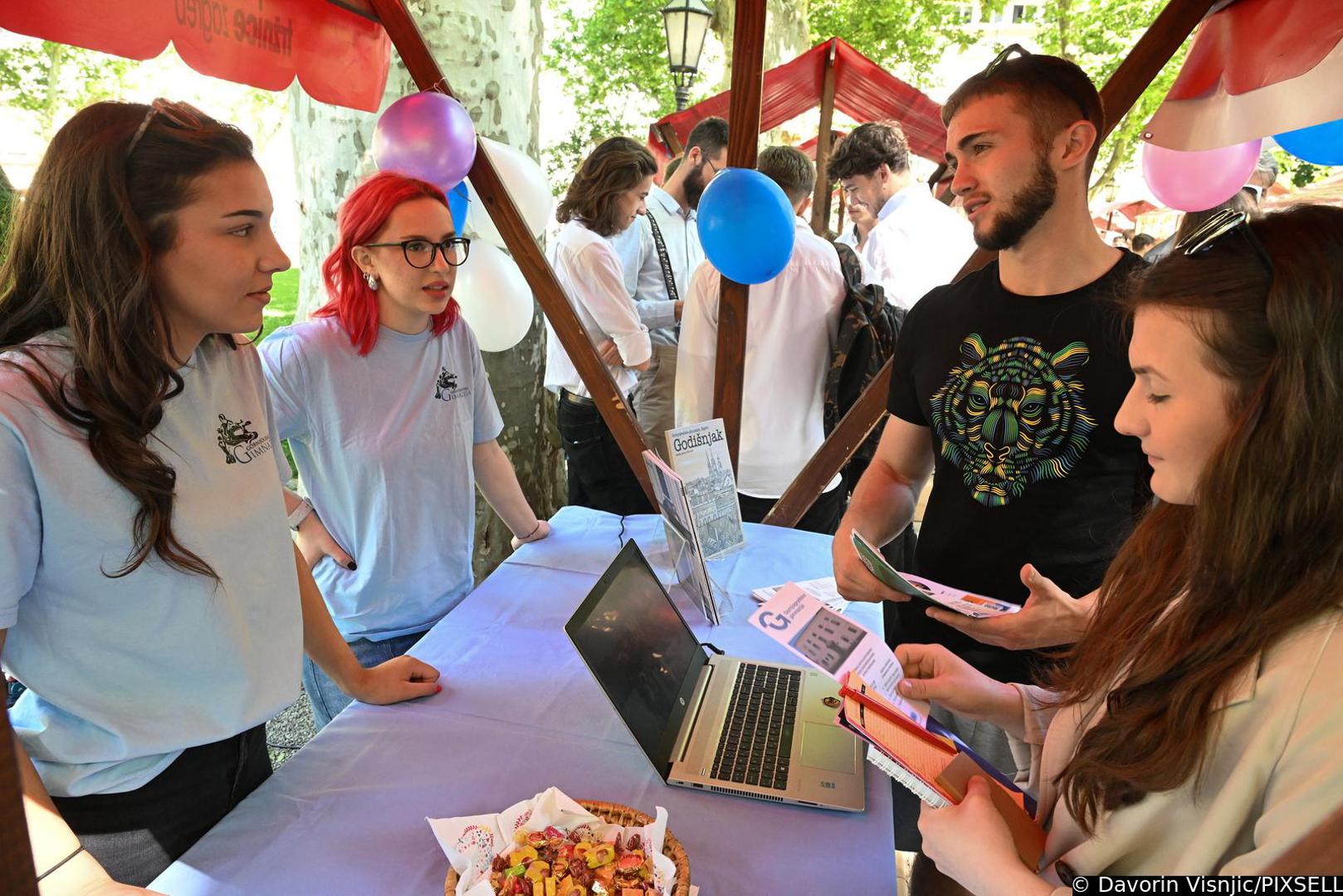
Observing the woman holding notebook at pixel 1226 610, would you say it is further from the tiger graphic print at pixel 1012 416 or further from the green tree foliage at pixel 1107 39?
the green tree foliage at pixel 1107 39

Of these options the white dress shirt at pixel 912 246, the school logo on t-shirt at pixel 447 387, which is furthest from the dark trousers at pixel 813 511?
the school logo on t-shirt at pixel 447 387

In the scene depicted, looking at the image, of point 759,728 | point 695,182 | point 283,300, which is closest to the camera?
point 759,728

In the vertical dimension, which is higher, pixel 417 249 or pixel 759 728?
pixel 417 249

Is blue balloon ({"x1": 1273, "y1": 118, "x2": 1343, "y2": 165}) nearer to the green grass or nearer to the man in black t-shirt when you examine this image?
the man in black t-shirt

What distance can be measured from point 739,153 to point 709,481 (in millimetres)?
1057

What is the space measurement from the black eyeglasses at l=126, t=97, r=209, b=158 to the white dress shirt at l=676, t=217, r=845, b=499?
182cm

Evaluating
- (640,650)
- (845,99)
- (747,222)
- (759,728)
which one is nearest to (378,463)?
(640,650)

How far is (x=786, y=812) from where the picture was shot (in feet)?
3.91

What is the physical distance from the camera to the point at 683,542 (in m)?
1.88

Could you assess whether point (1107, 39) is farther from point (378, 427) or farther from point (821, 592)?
point (378, 427)

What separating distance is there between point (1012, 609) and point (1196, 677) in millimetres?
667

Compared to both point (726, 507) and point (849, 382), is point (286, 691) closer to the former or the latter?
point (726, 507)

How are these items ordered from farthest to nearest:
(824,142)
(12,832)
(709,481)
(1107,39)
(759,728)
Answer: (1107,39) → (824,142) → (709,481) → (759,728) → (12,832)

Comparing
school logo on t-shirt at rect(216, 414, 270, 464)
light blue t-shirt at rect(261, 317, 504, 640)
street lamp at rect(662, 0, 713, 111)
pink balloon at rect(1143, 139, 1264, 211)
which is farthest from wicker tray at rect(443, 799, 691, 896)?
street lamp at rect(662, 0, 713, 111)
